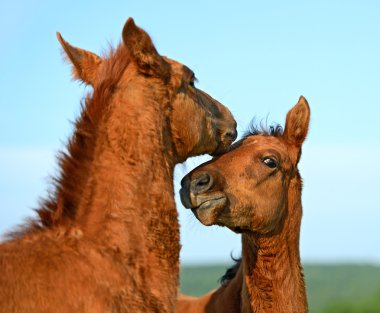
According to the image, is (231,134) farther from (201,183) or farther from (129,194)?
(129,194)

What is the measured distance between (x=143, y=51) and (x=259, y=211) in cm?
220

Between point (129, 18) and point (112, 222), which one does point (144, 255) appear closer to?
point (112, 222)

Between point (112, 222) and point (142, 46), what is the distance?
3.79 ft

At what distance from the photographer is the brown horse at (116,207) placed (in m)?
4.55

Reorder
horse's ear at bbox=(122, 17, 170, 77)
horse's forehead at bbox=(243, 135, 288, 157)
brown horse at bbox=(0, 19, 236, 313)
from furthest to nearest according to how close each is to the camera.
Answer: horse's forehead at bbox=(243, 135, 288, 157) → horse's ear at bbox=(122, 17, 170, 77) → brown horse at bbox=(0, 19, 236, 313)

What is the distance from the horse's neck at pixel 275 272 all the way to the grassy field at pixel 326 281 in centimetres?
2829

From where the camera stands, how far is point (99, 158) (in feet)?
16.6

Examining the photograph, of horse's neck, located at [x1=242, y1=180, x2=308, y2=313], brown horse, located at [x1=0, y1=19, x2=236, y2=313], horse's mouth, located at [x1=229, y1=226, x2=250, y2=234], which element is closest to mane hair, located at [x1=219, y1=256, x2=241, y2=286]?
horse's neck, located at [x1=242, y1=180, x2=308, y2=313]

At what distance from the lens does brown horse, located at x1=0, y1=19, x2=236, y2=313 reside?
455 centimetres

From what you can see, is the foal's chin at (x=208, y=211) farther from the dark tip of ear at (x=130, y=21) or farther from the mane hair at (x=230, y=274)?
the dark tip of ear at (x=130, y=21)

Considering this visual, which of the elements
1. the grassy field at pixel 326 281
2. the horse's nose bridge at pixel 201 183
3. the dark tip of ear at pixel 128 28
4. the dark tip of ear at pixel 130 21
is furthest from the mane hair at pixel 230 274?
the grassy field at pixel 326 281

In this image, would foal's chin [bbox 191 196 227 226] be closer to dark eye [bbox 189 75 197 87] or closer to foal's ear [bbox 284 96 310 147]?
dark eye [bbox 189 75 197 87]

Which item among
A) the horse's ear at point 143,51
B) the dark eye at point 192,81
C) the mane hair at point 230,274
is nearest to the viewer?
the horse's ear at point 143,51

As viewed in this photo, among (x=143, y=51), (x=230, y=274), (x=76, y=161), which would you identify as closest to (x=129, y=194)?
(x=76, y=161)
